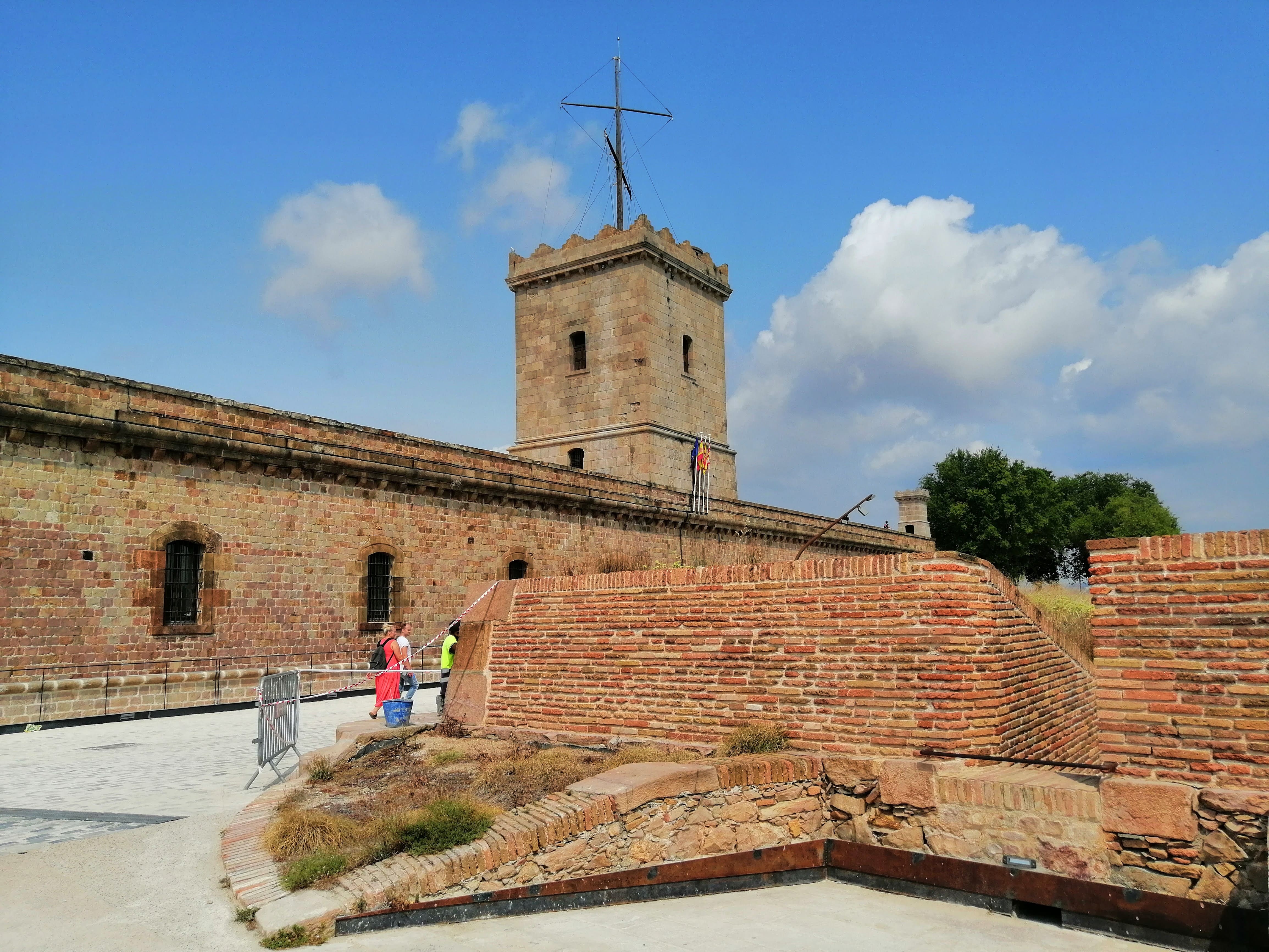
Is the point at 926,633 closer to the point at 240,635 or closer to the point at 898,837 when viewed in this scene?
the point at 898,837

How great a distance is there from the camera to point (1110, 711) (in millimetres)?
6137

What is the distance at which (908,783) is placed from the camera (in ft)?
23.3

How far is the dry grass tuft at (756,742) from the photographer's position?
7836mm

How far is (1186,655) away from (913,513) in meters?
37.7

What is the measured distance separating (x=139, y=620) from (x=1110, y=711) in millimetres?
14407

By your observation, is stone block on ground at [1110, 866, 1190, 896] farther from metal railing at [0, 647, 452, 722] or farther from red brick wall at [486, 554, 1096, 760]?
metal railing at [0, 647, 452, 722]

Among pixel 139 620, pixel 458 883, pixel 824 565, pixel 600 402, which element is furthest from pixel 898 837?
pixel 600 402

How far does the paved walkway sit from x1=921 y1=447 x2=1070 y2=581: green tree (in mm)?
43690

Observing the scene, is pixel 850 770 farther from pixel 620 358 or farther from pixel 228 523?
pixel 620 358

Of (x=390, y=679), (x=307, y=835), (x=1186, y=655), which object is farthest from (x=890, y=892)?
(x=390, y=679)

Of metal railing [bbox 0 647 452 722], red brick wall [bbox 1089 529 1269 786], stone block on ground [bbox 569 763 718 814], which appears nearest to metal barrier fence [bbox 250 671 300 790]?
stone block on ground [bbox 569 763 718 814]

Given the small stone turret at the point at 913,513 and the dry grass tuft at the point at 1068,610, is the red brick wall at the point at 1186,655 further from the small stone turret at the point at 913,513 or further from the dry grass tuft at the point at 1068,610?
the small stone turret at the point at 913,513

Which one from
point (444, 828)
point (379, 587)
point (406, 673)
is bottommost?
point (444, 828)

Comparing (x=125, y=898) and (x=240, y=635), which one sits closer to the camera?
(x=125, y=898)
